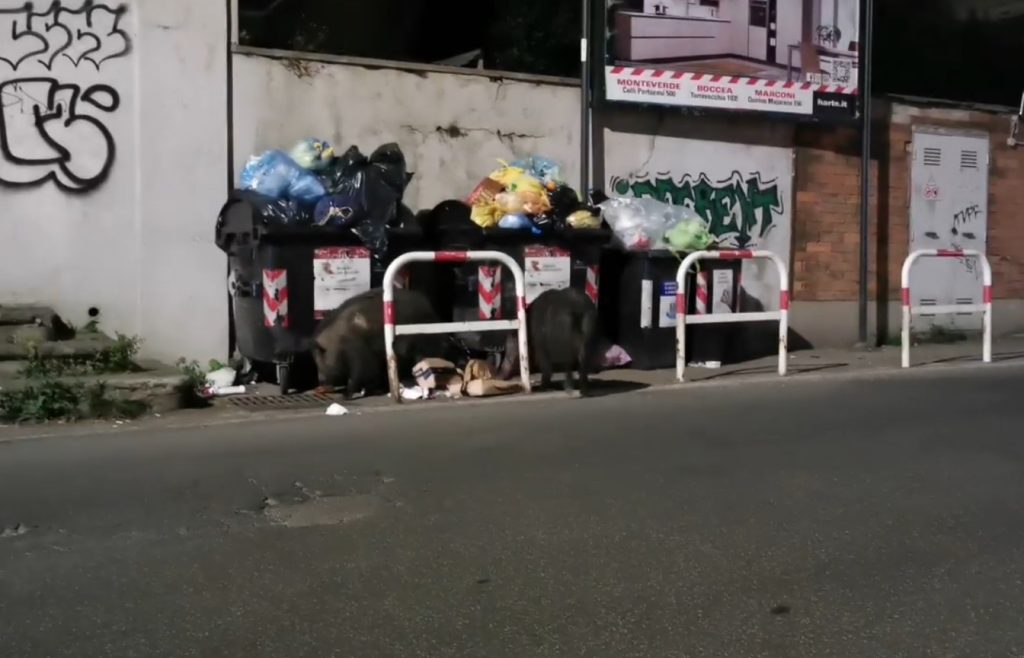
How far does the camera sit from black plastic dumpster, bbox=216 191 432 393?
9.15 meters

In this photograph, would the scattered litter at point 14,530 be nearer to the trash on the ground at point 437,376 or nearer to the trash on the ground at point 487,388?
the trash on the ground at point 437,376

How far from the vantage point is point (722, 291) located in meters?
11.2

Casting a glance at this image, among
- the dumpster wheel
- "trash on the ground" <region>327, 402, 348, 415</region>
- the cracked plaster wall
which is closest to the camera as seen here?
"trash on the ground" <region>327, 402, 348, 415</region>

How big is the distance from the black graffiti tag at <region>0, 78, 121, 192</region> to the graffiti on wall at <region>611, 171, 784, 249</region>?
5.37 meters

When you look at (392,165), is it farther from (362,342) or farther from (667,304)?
(667,304)

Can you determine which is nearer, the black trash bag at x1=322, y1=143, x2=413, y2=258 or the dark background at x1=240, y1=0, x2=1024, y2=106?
the black trash bag at x1=322, y1=143, x2=413, y2=258

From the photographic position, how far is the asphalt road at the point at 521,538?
4.08 m

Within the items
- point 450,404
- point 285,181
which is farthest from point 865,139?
point 285,181

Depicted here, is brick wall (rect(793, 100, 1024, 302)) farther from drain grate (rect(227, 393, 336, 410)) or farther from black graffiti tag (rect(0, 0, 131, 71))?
black graffiti tag (rect(0, 0, 131, 71))

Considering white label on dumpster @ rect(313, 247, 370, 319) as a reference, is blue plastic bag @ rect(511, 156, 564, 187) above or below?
above

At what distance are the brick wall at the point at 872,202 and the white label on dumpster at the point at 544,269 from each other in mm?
3938

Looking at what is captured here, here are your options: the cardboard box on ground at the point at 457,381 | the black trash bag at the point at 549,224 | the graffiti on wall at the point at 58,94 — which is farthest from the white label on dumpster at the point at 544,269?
the graffiti on wall at the point at 58,94

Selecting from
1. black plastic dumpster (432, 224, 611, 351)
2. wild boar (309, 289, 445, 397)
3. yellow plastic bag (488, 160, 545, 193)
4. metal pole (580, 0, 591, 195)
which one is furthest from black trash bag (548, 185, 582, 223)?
wild boar (309, 289, 445, 397)

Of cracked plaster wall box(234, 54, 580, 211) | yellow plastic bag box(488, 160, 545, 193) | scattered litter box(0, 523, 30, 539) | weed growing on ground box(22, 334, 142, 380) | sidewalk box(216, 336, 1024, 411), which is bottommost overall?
scattered litter box(0, 523, 30, 539)
